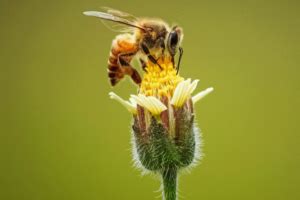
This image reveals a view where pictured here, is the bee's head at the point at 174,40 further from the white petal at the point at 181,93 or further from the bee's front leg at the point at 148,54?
the white petal at the point at 181,93

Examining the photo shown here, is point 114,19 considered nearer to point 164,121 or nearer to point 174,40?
point 174,40

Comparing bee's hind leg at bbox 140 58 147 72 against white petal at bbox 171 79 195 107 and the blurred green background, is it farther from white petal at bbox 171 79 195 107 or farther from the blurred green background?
the blurred green background

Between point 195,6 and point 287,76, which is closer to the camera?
point 287,76

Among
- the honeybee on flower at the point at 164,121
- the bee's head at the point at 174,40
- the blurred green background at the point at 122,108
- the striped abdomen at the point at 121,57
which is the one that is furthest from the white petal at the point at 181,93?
the blurred green background at the point at 122,108

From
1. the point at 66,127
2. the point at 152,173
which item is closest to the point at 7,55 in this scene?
the point at 66,127

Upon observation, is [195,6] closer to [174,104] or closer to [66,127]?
[66,127]

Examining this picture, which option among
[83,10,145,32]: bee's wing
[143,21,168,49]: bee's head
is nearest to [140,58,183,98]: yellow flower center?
[143,21,168,49]: bee's head
